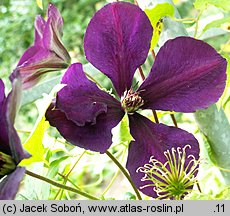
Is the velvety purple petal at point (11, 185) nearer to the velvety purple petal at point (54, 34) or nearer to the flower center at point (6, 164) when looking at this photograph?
the flower center at point (6, 164)

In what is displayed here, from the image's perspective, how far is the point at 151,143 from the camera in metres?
0.39

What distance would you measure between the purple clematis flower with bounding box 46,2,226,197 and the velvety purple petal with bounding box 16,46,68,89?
0.05 m

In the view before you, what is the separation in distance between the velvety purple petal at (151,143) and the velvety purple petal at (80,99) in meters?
0.03

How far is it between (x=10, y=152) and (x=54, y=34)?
4.8 inches

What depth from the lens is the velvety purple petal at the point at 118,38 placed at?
1.23 feet

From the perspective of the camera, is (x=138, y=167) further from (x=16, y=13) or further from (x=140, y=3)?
(x=16, y=13)

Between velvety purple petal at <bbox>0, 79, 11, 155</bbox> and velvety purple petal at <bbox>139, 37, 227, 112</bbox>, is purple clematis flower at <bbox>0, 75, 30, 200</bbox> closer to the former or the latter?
velvety purple petal at <bbox>0, 79, 11, 155</bbox>

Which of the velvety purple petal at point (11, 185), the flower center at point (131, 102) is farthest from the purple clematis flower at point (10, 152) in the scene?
the flower center at point (131, 102)

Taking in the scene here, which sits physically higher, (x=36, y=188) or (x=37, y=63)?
(x=37, y=63)

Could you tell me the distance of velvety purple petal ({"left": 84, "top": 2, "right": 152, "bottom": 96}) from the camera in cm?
37

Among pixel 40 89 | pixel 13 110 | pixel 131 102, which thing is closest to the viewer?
pixel 13 110

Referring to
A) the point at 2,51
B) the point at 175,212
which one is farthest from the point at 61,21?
the point at 2,51

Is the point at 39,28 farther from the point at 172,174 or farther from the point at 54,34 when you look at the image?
the point at 172,174

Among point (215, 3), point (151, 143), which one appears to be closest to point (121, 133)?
point (151, 143)
